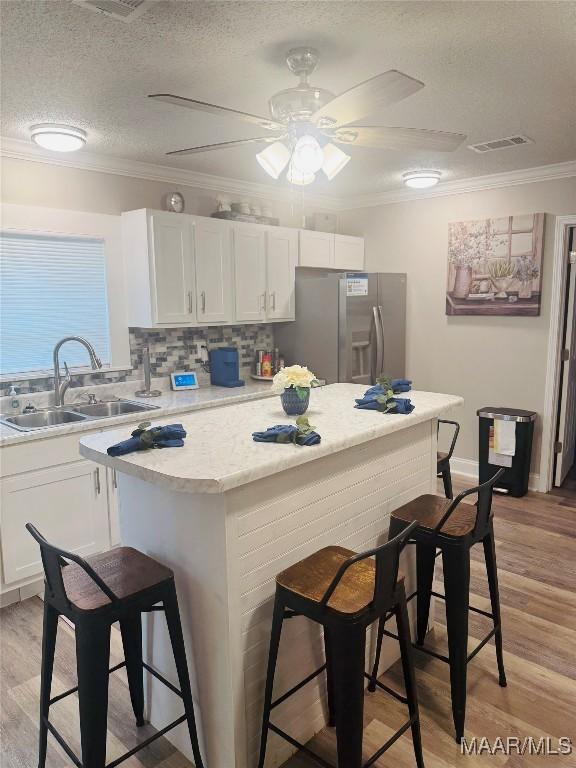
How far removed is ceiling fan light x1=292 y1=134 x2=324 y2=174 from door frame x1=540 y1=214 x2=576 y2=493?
2.68m

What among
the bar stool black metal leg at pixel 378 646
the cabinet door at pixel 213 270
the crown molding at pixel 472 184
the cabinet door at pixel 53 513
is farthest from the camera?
the crown molding at pixel 472 184

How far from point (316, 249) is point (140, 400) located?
2.12 metres

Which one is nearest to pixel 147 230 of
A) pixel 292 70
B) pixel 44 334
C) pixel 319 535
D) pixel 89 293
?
pixel 89 293

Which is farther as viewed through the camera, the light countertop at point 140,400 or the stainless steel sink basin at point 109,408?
the stainless steel sink basin at point 109,408

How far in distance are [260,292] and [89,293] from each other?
1.33m

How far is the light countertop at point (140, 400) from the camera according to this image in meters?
2.95

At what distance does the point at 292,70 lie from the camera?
2203 millimetres

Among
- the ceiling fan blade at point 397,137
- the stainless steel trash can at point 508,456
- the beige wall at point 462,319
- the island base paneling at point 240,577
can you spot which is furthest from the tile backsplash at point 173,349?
the ceiling fan blade at point 397,137

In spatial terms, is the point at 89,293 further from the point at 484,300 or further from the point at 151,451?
the point at 484,300

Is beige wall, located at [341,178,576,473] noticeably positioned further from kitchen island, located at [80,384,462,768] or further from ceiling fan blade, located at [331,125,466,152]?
kitchen island, located at [80,384,462,768]

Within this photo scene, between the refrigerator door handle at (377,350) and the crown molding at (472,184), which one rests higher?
the crown molding at (472,184)

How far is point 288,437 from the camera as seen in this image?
188 cm

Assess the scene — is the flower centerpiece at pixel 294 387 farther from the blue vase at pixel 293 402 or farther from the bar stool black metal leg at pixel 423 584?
the bar stool black metal leg at pixel 423 584

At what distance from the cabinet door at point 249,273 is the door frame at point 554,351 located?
2239mm
